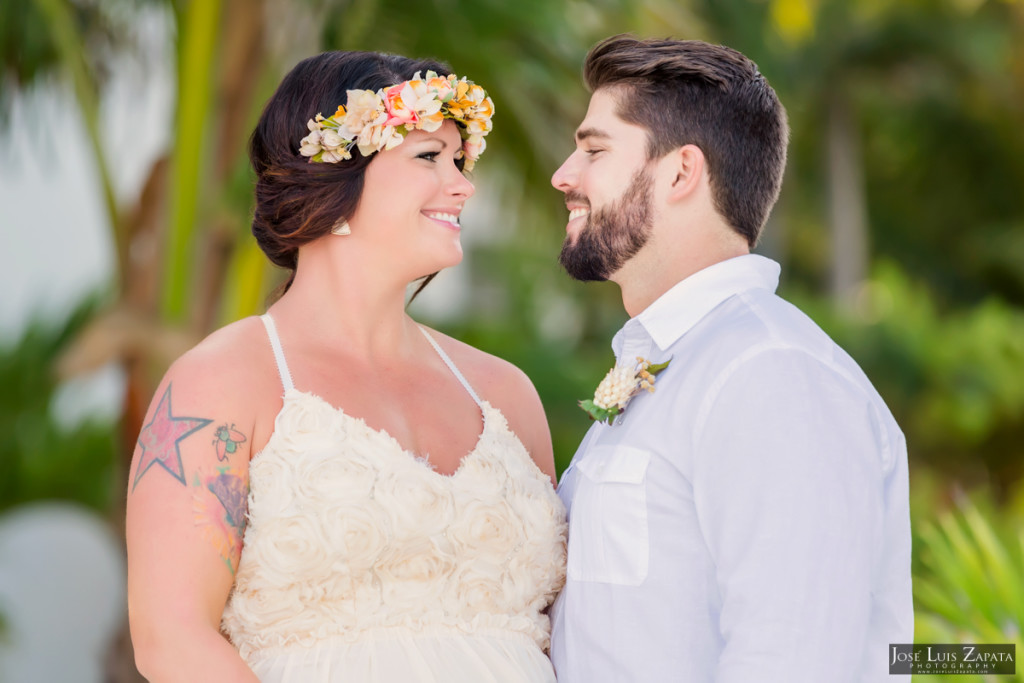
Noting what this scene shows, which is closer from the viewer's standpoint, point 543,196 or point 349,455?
point 349,455

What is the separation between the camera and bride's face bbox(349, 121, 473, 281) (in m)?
2.88

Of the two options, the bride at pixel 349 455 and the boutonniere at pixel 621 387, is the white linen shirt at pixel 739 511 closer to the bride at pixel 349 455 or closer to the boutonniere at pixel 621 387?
the boutonniere at pixel 621 387

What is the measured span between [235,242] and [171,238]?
0.30m

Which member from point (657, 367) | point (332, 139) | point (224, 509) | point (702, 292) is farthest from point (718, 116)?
point (224, 509)

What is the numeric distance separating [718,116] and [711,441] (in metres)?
0.79

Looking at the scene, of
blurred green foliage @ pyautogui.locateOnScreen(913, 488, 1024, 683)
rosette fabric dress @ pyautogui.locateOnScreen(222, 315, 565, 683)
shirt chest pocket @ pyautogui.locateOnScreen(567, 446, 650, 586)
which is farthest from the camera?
blurred green foliage @ pyautogui.locateOnScreen(913, 488, 1024, 683)

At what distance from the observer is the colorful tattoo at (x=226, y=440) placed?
7.91ft

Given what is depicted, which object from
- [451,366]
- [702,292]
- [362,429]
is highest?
[702,292]

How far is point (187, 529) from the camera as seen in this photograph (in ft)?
7.66

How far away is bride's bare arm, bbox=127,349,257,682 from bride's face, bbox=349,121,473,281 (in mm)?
636

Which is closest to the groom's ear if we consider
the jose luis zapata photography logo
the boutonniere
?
the boutonniere

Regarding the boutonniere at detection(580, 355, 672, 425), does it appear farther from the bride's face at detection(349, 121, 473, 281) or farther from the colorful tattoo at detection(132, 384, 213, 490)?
the colorful tattoo at detection(132, 384, 213, 490)

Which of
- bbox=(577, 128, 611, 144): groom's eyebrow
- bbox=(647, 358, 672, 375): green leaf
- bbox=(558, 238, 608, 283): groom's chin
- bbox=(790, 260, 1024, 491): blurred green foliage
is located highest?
bbox=(577, 128, 611, 144): groom's eyebrow

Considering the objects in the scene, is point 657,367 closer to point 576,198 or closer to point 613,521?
point 613,521
